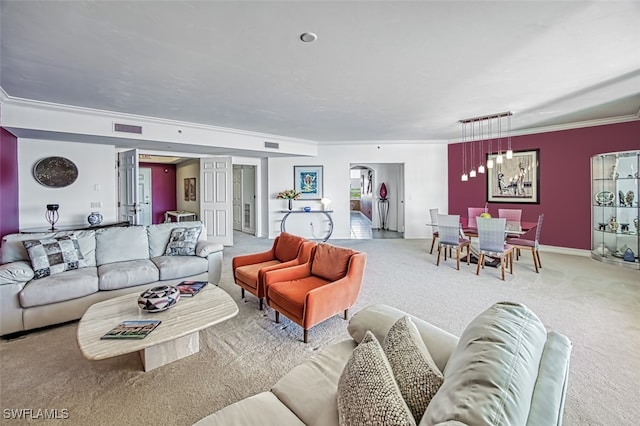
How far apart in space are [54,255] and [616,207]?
793 centimetres

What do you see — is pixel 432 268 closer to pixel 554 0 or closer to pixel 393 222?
pixel 554 0

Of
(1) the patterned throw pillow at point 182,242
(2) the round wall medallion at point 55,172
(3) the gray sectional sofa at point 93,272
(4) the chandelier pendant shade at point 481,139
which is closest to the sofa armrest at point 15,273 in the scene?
(3) the gray sectional sofa at point 93,272

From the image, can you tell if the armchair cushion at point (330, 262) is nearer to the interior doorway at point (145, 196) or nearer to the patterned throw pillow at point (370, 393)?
the patterned throw pillow at point (370, 393)

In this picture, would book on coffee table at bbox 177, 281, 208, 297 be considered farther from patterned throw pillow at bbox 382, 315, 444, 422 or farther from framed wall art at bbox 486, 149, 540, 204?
framed wall art at bbox 486, 149, 540, 204

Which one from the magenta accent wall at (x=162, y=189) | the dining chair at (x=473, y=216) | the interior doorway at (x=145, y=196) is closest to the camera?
the dining chair at (x=473, y=216)

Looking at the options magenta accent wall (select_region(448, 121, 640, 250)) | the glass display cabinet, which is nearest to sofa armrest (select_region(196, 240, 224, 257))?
magenta accent wall (select_region(448, 121, 640, 250))

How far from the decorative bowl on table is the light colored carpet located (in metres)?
0.45

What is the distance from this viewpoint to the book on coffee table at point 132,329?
1814 millimetres

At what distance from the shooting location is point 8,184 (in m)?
4.05

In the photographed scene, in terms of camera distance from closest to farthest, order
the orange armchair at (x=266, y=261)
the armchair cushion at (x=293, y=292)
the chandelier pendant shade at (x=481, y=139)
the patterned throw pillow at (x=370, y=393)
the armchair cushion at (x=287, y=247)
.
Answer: the patterned throw pillow at (x=370, y=393)
the armchair cushion at (x=293, y=292)
the orange armchair at (x=266, y=261)
the armchair cushion at (x=287, y=247)
the chandelier pendant shade at (x=481, y=139)

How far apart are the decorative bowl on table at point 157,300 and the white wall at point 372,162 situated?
5510 millimetres

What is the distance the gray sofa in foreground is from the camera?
718mm

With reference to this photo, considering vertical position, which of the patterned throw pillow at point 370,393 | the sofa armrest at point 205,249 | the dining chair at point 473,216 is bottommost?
the patterned throw pillow at point 370,393

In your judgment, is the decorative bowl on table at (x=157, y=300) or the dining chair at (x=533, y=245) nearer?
the decorative bowl on table at (x=157, y=300)
